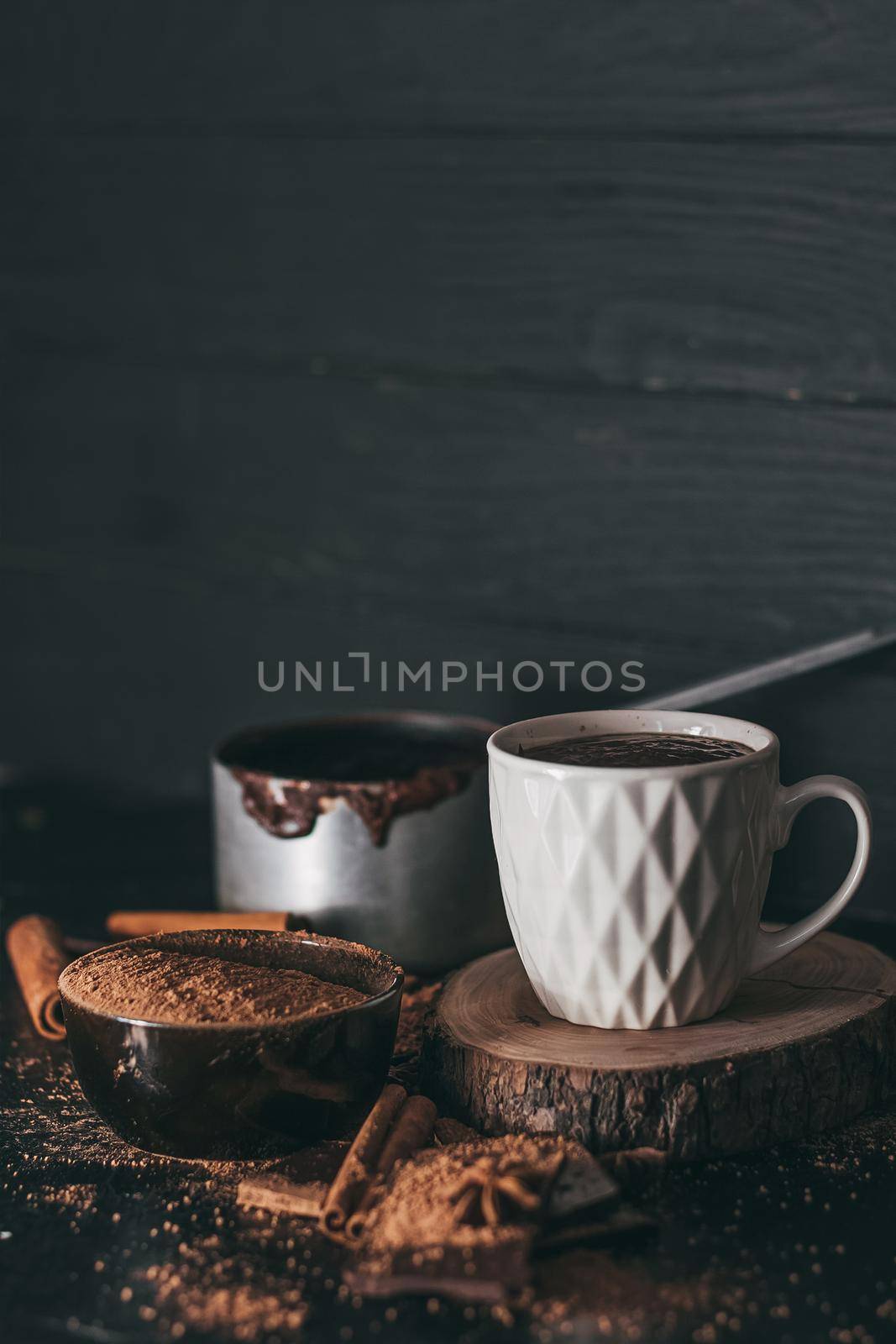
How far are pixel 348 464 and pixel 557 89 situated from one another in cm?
36

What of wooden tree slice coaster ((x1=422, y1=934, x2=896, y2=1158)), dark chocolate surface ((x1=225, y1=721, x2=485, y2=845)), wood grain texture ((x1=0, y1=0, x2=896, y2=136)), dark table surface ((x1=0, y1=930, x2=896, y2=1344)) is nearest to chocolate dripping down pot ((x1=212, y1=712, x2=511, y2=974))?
dark chocolate surface ((x1=225, y1=721, x2=485, y2=845))

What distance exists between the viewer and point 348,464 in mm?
1229

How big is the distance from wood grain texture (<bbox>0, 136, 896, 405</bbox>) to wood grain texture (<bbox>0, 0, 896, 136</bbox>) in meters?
0.02

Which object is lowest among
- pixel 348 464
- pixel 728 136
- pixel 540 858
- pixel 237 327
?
pixel 540 858

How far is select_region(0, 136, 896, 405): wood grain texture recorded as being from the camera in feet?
3.27

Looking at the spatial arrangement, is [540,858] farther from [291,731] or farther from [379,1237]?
[291,731]

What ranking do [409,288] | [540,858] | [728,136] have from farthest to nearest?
[409,288] < [728,136] < [540,858]

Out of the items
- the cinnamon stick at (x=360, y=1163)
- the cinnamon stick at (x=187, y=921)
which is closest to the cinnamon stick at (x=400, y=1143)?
the cinnamon stick at (x=360, y=1163)

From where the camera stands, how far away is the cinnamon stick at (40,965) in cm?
87

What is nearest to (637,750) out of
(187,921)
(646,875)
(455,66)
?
(646,875)

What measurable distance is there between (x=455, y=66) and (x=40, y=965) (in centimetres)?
76

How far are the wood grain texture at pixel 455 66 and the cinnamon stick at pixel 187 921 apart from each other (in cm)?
65

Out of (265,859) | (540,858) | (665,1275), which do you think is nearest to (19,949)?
(265,859)

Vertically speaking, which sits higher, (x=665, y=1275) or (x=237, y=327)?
(x=237, y=327)
